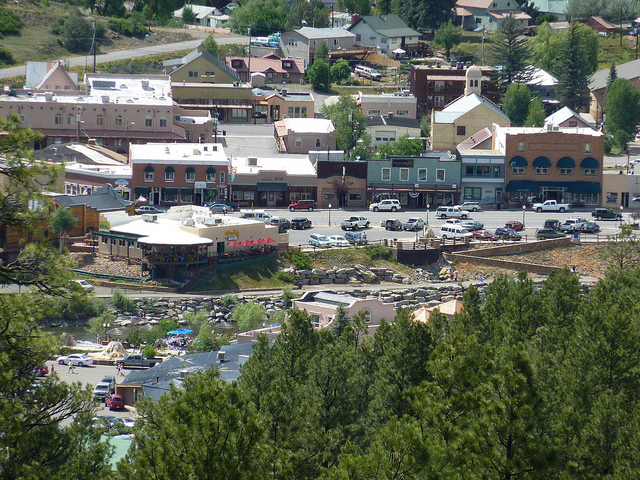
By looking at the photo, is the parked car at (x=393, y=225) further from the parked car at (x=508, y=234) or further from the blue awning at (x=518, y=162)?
the blue awning at (x=518, y=162)

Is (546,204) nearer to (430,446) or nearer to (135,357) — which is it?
(135,357)

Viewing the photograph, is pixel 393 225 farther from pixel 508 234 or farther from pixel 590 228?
pixel 590 228

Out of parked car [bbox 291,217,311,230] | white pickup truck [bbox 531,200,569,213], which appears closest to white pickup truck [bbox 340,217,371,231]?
parked car [bbox 291,217,311,230]

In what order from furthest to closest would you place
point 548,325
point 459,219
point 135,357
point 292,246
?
point 459,219
point 292,246
point 135,357
point 548,325

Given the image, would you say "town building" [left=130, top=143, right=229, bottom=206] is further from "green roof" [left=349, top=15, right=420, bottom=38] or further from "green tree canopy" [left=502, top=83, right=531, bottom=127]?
"green roof" [left=349, top=15, right=420, bottom=38]

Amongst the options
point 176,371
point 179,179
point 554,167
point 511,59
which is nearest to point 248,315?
point 176,371

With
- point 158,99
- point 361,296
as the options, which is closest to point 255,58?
point 158,99
